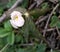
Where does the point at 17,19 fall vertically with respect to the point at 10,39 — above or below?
above

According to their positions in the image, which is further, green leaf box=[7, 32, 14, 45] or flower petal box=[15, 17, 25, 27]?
green leaf box=[7, 32, 14, 45]

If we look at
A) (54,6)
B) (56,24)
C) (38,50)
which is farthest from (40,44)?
(54,6)

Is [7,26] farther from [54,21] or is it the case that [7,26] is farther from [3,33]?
[54,21]

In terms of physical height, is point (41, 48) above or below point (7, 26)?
below

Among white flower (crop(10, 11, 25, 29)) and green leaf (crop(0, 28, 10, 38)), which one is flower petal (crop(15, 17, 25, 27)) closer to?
white flower (crop(10, 11, 25, 29))

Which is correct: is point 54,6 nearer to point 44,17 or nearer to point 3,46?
point 44,17

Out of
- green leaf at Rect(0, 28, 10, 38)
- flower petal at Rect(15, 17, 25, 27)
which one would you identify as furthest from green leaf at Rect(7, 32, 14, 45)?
flower petal at Rect(15, 17, 25, 27)

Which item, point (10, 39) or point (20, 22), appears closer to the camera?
point (20, 22)

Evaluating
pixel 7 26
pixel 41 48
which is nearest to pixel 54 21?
pixel 41 48

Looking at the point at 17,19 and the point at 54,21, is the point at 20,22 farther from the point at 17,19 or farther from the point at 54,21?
the point at 54,21

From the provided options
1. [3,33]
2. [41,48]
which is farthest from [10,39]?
[41,48]

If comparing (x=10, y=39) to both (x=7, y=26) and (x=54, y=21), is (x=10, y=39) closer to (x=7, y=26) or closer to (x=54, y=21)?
(x=7, y=26)

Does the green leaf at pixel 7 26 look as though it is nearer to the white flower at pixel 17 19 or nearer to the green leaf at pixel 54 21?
the white flower at pixel 17 19
